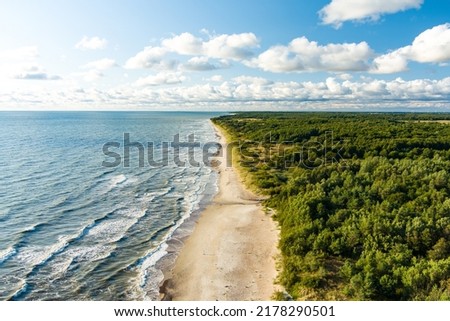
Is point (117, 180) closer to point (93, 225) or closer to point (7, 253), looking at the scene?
point (93, 225)

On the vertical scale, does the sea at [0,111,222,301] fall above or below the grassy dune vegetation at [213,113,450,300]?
below

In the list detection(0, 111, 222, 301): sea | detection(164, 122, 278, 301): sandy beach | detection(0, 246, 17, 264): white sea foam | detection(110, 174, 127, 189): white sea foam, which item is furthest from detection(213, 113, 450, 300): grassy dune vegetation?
detection(0, 246, 17, 264): white sea foam

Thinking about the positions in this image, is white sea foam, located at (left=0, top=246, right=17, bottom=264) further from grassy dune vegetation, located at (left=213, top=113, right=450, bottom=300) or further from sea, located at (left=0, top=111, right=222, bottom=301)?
grassy dune vegetation, located at (left=213, top=113, right=450, bottom=300)

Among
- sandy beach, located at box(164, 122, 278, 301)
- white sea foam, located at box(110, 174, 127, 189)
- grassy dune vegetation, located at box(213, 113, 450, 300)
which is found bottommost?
sandy beach, located at box(164, 122, 278, 301)

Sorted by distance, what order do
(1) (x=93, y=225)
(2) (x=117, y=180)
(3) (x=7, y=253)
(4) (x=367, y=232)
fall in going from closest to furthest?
(4) (x=367, y=232)
(3) (x=7, y=253)
(1) (x=93, y=225)
(2) (x=117, y=180)

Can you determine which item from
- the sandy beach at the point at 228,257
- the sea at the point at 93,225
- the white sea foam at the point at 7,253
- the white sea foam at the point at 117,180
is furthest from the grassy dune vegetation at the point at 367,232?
the white sea foam at the point at 7,253

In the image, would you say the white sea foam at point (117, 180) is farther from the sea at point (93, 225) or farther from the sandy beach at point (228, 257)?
the sandy beach at point (228, 257)

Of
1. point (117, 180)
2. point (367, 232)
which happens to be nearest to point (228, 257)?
point (367, 232)

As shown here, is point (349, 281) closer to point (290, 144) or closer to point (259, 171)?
point (259, 171)
